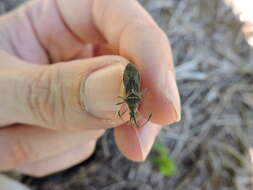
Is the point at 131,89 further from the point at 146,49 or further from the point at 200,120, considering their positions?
the point at 200,120

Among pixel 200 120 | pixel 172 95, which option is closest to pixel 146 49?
pixel 172 95

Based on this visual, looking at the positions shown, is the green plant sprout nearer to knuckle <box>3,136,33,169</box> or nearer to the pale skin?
the pale skin

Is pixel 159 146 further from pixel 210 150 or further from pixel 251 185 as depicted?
pixel 251 185

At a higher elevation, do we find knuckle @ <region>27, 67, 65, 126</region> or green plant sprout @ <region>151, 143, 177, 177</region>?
knuckle @ <region>27, 67, 65, 126</region>

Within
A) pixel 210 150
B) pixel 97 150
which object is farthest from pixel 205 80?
pixel 97 150

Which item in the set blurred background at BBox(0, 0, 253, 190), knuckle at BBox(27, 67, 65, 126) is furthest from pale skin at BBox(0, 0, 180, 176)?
blurred background at BBox(0, 0, 253, 190)

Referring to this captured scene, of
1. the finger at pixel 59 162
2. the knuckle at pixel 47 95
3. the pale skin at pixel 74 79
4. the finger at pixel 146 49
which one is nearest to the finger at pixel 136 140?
the pale skin at pixel 74 79
